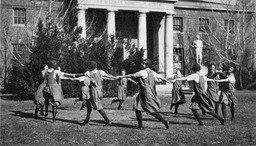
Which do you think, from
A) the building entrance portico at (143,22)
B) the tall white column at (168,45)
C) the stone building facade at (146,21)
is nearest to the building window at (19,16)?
the stone building facade at (146,21)

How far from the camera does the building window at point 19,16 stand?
2915 centimetres

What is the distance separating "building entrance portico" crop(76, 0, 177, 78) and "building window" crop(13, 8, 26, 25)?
6246mm

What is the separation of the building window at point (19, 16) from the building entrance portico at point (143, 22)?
6.25 m

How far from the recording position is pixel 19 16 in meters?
29.2

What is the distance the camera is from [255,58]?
3753cm

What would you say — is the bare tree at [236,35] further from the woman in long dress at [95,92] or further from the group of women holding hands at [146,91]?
the woman in long dress at [95,92]

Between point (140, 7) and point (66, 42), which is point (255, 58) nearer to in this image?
point (140, 7)

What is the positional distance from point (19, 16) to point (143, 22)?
12725mm

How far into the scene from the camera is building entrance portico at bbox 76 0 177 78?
28547 millimetres

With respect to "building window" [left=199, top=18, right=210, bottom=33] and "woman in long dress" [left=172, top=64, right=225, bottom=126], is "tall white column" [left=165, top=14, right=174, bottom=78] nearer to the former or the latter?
"building window" [left=199, top=18, right=210, bottom=33]

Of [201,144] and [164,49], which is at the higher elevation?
[164,49]

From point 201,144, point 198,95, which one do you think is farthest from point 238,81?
point 201,144

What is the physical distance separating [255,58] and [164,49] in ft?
45.3

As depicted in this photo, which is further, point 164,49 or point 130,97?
point 164,49
